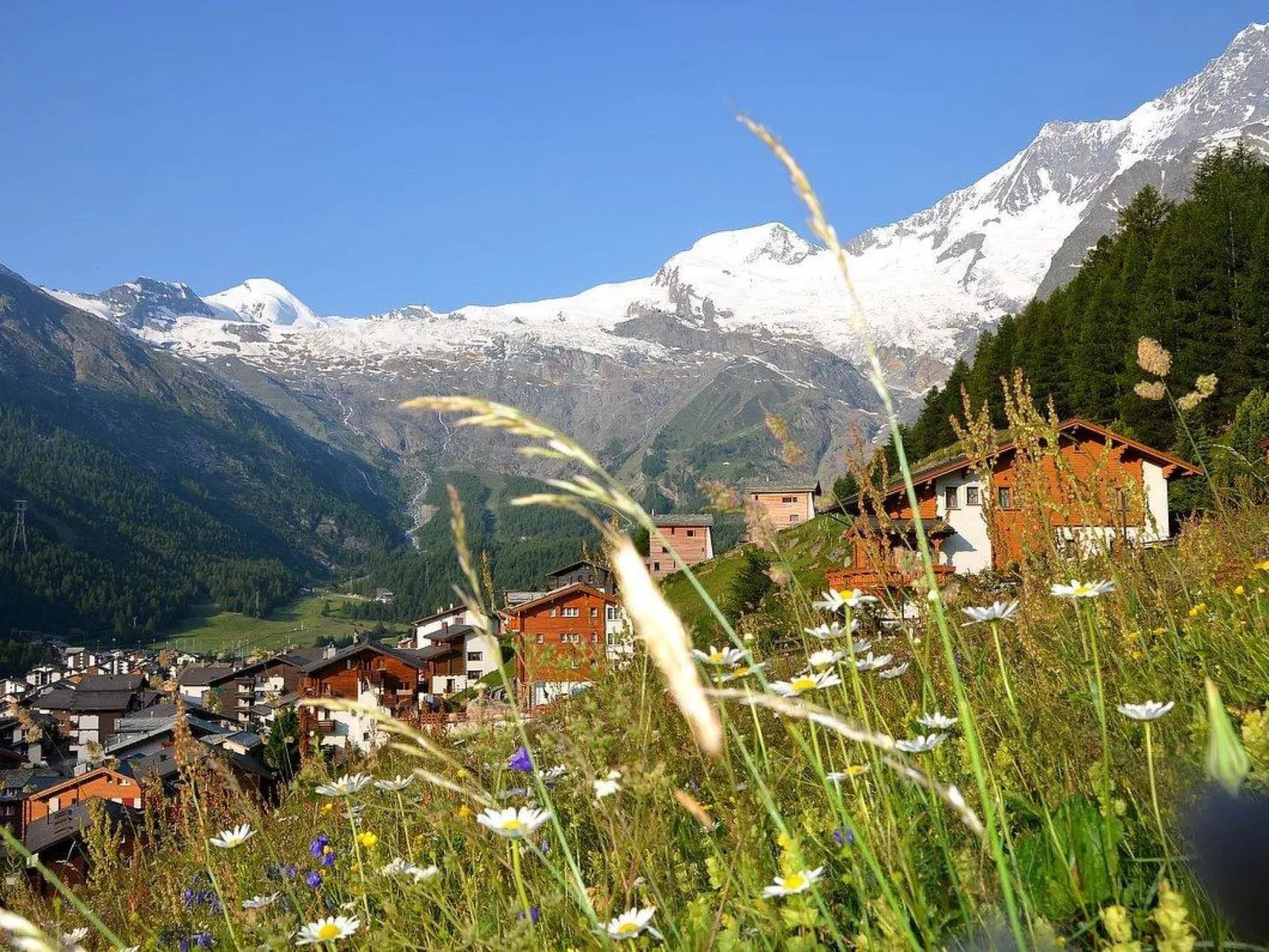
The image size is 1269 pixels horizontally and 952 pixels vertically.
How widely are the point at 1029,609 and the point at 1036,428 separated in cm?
75

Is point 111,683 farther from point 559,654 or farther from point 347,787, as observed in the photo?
point 347,787

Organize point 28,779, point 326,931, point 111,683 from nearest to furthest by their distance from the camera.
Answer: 1. point 326,931
2. point 28,779
3. point 111,683

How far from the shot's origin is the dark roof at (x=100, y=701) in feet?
333

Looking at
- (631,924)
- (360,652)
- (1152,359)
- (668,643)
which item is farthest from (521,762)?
(360,652)

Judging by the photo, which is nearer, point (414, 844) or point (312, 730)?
point (414, 844)

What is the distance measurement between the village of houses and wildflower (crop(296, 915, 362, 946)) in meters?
0.63

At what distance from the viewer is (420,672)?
Result: 2744 inches

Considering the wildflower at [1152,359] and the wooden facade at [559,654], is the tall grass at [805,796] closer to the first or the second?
the wooden facade at [559,654]

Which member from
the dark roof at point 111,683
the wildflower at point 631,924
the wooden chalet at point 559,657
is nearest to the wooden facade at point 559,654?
the wooden chalet at point 559,657

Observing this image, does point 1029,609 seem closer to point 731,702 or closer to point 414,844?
point 731,702

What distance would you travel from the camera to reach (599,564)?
5176 mm

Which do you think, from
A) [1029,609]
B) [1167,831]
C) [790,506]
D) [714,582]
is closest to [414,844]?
[1029,609]

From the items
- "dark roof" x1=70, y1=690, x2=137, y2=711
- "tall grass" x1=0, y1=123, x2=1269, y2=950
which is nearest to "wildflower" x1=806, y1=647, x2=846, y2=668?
"tall grass" x1=0, y1=123, x2=1269, y2=950

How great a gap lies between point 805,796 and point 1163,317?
48.8 m
